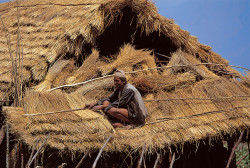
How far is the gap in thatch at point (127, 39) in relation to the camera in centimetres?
621

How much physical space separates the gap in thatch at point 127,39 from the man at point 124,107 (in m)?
2.05

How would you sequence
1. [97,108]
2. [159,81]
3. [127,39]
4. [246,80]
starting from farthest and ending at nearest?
[127,39] < [246,80] < [159,81] < [97,108]

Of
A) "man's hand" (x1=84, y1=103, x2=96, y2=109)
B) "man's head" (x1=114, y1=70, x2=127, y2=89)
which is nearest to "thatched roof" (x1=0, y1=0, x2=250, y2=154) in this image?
"man's hand" (x1=84, y1=103, x2=96, y2=109)

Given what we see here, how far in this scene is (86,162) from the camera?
403 cm

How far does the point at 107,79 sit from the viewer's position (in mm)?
4977

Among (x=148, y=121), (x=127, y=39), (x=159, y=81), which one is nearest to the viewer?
(x=148, y=121)

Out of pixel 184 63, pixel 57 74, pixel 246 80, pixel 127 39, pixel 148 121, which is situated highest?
pixel 127 39

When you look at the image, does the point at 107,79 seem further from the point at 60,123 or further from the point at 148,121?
the point at 60,123

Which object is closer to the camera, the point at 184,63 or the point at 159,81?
the point at 159,81

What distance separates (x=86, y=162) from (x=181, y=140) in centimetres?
129

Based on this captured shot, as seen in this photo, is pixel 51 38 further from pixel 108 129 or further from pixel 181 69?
pixel 181 69

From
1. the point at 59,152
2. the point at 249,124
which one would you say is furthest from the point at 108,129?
the point at 249,124

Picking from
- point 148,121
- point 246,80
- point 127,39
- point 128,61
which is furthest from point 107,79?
point 246,80

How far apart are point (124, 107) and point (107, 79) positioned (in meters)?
0.80
